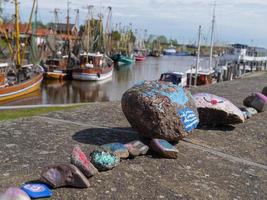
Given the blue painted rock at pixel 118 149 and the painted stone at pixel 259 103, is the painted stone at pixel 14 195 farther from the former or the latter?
the painted stone at pixel 259 103

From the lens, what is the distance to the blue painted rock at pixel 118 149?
662 cm

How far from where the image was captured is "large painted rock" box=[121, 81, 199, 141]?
7352mm

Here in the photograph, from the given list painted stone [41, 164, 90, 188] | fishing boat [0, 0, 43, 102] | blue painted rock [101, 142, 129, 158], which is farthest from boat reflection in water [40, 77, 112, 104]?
painted stone [41, 164, 90, 188]

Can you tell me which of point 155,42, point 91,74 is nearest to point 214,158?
point 91,74

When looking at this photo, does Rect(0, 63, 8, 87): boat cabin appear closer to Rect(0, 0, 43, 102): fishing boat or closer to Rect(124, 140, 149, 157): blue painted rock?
Rect(0, 0, 43, 102): fishing boat

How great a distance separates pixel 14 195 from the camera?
4.78m

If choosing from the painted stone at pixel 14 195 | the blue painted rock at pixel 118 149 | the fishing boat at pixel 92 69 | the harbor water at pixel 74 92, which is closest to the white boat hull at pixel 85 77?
the fishing boat at pixel 92 69

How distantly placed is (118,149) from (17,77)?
91.6 ft

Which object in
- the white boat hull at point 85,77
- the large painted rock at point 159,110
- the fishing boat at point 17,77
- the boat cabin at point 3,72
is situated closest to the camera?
the large painted rock at point 159,110

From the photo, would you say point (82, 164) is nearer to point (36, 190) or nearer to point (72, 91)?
point (36, 190)

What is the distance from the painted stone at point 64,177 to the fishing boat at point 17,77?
24.3 metres

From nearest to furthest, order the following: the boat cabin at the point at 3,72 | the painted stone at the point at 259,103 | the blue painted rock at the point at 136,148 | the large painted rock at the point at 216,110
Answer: the blue painted rock at the point at 136,148
the large painted rock at the point at 216,110
the painted stone at the point at 259,103
the boat cabin at the point at 3,72

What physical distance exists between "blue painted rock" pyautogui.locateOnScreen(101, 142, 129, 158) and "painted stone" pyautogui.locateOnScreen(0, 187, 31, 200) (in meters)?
1.94

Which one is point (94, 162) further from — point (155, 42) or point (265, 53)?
point (155, 42)
